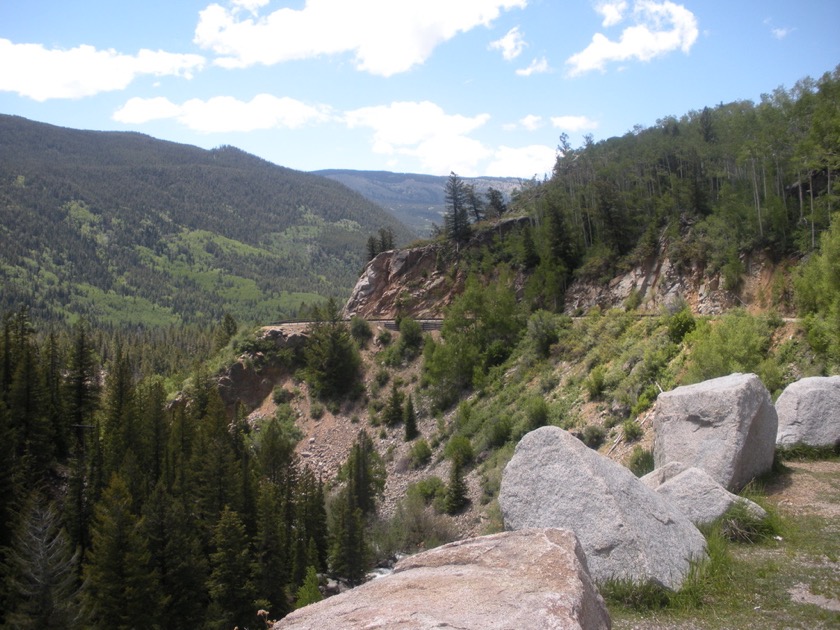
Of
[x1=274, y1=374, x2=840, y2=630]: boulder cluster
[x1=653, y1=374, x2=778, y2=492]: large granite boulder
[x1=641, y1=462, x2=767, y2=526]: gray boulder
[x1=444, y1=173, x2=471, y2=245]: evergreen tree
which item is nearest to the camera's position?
[x1=274, y1=374, x2=840, y2=630]: boulder cluster

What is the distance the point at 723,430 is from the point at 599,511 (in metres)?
5.01

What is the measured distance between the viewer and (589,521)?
25.7 feet

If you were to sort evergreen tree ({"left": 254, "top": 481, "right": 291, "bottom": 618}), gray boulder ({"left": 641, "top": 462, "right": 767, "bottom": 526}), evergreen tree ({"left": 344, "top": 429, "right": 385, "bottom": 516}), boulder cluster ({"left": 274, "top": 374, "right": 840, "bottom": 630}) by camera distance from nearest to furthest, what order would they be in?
boulder cluster ({"left": 274, "top": 374, "right": 840, "bottom": 630}) < gray boulder ({"left": 641, "top": 462, "right": 767, "bottom": 526}) < evergreen tree ({"left": 254, "top": 481, "right": 291, "bottom": 618}) < evergreen tree ({"left": 344, "top": 429, "right": 385, "bottom": 516})

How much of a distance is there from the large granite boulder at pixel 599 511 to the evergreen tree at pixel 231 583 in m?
26.1

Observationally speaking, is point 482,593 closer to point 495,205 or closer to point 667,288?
point 667,288

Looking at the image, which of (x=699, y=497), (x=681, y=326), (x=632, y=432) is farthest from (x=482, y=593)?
(x=681, y=326)

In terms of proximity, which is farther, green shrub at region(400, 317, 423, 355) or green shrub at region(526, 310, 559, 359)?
green shrub at region(400, 317, 423, 355)

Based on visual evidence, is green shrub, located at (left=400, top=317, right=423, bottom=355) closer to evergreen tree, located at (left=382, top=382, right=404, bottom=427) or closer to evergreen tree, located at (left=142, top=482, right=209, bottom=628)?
evergreen tree, located at (left=382, top=382, right=404, bottom=427)

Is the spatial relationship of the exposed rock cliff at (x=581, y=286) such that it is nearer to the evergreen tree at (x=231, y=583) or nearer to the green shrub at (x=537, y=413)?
the green shrub at (x=537, y=413)

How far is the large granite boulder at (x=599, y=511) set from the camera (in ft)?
24.4

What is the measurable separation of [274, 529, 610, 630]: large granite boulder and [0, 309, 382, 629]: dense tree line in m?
24.2

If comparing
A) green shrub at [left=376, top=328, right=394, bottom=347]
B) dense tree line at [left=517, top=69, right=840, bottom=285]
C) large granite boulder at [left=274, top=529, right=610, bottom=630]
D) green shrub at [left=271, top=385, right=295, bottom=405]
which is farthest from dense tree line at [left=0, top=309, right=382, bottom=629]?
dense tree line at [left=517, top=69, right=840, bottom=285]

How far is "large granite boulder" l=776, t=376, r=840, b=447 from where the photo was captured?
1392 centimetres

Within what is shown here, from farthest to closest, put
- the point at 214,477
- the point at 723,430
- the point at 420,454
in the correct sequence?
the point at 420,454
the point at 214,477
the point at 723,430
